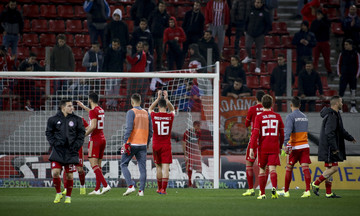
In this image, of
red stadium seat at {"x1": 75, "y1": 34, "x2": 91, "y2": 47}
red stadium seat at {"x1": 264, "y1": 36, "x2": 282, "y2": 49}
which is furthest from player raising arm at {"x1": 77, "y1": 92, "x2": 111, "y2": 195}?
red stadium seat at {"x1": 264, "y1": 36, "x2": 282, "y2": 49}

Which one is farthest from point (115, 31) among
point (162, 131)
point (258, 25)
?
point (162, 131)

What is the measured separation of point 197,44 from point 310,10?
16.3 ft

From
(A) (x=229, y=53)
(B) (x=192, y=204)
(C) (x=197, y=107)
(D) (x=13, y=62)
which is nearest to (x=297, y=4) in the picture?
(A) (x=229, y=53)

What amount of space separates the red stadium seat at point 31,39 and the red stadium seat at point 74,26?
3.95 ft

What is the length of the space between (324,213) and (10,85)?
10.6 meters

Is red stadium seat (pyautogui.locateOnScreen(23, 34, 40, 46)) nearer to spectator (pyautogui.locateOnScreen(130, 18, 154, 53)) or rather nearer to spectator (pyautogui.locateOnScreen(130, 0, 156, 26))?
spectator (pyautogui.locateOnScreen(130, 0, 156, 26))

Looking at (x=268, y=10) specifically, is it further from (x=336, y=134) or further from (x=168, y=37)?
(x=336, y=134)

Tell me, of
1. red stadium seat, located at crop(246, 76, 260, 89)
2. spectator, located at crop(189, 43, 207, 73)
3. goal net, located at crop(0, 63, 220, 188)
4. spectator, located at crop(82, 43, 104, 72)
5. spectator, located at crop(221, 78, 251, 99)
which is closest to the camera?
goal net, located at crop(0, 63, 220, 188)

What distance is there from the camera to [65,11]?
2373cm

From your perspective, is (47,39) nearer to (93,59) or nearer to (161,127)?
(93,59)

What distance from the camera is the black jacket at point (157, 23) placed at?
2008cm

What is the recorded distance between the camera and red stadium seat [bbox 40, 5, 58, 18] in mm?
23562

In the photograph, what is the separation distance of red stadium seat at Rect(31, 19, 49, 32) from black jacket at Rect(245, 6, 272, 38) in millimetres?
7482

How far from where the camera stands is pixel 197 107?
1666 centimetres
